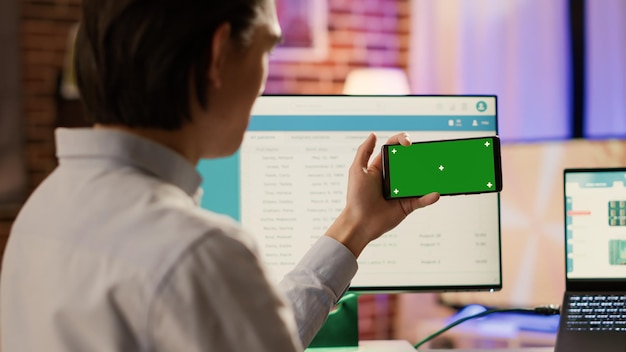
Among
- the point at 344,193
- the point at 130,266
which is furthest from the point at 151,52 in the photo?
the point at 344,193

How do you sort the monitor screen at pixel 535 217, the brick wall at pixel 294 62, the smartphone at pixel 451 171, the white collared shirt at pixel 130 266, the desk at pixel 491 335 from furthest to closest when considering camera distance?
the brick wall at pixel 294 62
the monitor screen at pixel 535 217
the desk at pixel 491 335
the smartphone at pixel 451 171
the white collared shirt at pixel 130 266

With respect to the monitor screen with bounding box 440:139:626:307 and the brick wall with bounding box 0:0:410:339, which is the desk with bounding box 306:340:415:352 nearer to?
the monitor screen with bounding box 440:139:626:307

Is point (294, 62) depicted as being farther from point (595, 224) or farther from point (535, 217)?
point (595, 224)

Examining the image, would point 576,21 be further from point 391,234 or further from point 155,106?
point 155,106

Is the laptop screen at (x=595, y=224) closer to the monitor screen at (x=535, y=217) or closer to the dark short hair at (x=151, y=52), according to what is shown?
the dark short hair at (x=151, y=52)

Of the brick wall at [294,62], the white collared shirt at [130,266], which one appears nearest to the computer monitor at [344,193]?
the white collared shirt at [130,266]

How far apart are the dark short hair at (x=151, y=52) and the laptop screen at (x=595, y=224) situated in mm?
738

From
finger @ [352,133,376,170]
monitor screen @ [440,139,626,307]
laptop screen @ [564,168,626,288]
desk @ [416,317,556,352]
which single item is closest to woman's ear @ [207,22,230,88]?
finger @ [352,133,376,170]

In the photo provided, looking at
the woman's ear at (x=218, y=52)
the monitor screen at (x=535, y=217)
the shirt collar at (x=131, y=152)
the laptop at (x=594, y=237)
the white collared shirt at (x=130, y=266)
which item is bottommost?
the monitor screen at (x=535, y=217)

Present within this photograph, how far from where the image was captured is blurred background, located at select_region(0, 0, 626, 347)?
3006 millimetres

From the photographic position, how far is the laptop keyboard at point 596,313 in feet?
3.98

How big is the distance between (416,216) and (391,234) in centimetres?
5

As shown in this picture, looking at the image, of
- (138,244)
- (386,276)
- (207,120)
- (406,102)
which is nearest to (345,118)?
(406,102)

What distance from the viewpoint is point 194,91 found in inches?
27.6
